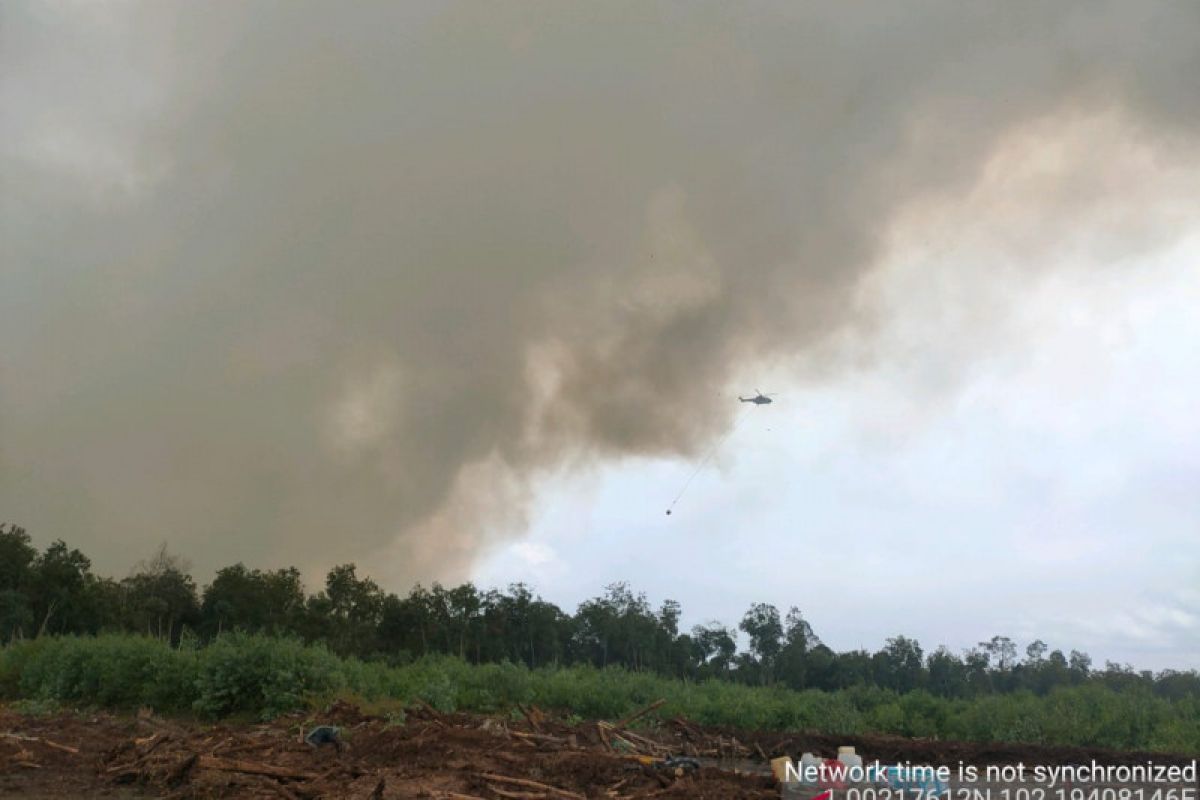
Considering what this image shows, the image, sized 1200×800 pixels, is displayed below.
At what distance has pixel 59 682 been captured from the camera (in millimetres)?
36562

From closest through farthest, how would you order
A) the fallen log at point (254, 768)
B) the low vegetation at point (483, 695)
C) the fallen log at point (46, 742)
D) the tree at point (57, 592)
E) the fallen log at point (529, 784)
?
1. the fallen log at point (529, 784)
2. the fallen log at point (254, 768)
3. the fallen log at point (46, 742)
4. the low vegetation at point (483, 695)
5. the tree at point (57, 592)

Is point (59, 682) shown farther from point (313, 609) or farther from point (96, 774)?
point (313, 609)

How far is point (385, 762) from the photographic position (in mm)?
Result: 15945

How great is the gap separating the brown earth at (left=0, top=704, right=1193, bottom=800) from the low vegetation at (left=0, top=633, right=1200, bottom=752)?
5.00 meters

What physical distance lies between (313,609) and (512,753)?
71601 mm

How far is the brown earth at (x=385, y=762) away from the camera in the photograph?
13.3 m

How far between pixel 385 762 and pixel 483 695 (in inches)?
772

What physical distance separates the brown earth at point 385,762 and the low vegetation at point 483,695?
5.00 metres

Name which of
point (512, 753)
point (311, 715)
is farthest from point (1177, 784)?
point (311, 715)

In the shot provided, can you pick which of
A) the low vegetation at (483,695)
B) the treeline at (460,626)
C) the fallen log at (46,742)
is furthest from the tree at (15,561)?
the fallen log at (46,742)

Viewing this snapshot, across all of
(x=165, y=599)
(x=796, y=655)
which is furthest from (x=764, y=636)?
(x=165, y=599)

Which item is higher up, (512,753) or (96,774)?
(512,753)

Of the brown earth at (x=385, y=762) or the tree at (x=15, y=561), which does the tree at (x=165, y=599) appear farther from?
the brown earth at (x=385, y=762)

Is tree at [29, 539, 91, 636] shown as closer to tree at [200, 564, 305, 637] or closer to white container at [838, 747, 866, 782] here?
tree at [200, 564, 305, 637]
